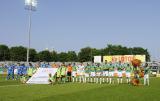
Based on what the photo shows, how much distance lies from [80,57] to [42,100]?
14452 cm

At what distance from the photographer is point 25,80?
33.6 meters

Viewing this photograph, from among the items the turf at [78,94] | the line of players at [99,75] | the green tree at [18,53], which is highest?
the green tree at [18,53]

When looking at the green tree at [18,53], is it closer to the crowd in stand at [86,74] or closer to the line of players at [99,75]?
the crowd in stand at [86,74]

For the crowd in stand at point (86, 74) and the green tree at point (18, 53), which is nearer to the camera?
the crowd in stand at point (86, 74)

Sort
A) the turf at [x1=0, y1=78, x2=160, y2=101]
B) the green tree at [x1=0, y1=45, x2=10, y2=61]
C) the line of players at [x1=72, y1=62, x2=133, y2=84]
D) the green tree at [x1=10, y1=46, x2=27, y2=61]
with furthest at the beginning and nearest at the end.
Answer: the green tree at [x1=10, y1=46, x2=27, y2=61], the green tree at [x1=0, y1=45, x2=10, y2=61], the line of players at [x1=72, y1=62, x2=133, y2=84], the turf at [x1=0, y1=78, x2=160, y2=101]

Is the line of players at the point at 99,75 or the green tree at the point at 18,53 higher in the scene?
the green tree at the point at 18,53

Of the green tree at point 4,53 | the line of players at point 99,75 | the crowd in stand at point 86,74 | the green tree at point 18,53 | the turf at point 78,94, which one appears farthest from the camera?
the green tree at point 18,53

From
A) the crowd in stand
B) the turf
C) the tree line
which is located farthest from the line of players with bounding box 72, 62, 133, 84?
the tree line

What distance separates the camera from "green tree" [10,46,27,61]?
148 m

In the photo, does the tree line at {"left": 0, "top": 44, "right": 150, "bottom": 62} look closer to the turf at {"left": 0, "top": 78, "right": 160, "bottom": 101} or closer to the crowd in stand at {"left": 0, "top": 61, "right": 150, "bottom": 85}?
the crowd in stand at {"left": 0, "top": 61, "right": 150, "bottom": 85}

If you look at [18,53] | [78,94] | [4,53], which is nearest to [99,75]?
[78,94]

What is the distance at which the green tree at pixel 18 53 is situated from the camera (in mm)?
148125

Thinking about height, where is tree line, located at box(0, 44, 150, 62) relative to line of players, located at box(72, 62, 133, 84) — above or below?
above

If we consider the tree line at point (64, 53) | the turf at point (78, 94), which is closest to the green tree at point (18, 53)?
the tree line at point (64, 53)
